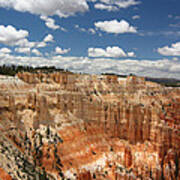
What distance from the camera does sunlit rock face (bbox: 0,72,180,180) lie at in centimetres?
3169

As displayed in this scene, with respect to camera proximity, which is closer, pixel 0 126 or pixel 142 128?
pixel 0 126

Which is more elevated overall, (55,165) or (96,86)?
(96,86)

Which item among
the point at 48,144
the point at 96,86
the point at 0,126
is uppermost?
the point at 96,86

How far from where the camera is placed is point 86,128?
40.2m

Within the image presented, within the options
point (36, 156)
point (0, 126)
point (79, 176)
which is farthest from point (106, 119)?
point (0, 126)

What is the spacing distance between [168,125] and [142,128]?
20.1 ft

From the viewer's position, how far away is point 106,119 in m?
43.4

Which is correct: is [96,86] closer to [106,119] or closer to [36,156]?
[106,119]

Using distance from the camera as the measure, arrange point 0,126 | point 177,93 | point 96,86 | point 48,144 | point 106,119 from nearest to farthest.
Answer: point 0,126 → point 48,144 → point 106,119 → point 96,86 → point 177,93

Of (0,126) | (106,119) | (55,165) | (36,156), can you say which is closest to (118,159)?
(106,119)

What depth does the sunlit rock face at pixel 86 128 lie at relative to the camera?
31.7 metres

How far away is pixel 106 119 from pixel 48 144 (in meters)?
14.9

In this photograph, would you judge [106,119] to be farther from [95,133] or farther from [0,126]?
[0,126]

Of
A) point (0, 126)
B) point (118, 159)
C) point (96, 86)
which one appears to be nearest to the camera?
point (0, 126)
